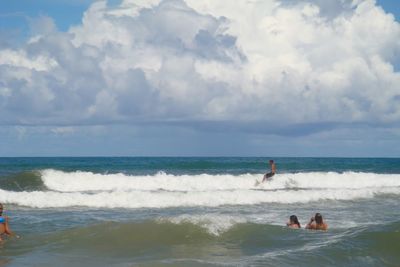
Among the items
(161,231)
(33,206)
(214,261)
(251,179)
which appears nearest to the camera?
(214,261)

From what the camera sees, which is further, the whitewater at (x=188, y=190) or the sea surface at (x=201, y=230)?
the whitewater at (x=188, y=190)

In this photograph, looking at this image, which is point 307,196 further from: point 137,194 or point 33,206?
point 33,206

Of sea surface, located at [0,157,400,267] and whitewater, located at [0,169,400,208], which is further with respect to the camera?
whitewater, located at [0,169,400,208]

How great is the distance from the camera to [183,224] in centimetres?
1576

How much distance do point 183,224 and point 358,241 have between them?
5.01 m

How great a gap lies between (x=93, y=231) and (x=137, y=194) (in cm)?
1043

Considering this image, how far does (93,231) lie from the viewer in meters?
15.3

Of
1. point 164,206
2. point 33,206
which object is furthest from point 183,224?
point 33,206

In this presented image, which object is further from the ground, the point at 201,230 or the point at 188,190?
the point at 188,190

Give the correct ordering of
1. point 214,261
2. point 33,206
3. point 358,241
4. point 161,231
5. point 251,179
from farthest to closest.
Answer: point 251,179 → point 33,206 → point 161,231 → point 358,241 → point 214,261

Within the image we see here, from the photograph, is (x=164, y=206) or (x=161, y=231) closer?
(x=161, y=231)

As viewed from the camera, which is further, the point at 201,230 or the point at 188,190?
the point at 188,190

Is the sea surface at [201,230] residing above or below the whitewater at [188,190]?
below

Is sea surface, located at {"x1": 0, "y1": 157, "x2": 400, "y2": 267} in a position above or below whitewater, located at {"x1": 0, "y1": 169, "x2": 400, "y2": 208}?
below
